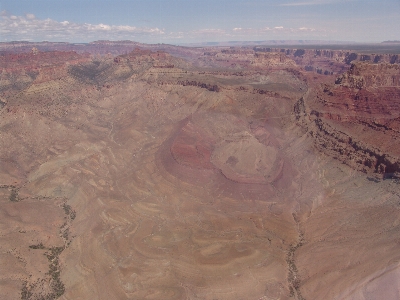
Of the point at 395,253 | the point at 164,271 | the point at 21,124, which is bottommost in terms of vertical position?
the point at 164,271

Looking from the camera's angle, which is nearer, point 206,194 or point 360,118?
point 206,194

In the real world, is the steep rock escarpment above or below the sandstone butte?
above

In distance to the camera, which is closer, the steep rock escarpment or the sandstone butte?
the sandstone butte

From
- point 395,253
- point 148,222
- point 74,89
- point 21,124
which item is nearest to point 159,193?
point 148,222

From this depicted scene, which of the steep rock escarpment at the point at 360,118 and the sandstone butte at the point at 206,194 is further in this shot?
the steep rock escarpment at the point at 360,118

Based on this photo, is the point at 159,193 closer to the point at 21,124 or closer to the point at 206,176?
the point at 206,176

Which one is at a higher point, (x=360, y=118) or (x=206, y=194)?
(x=360, y=118)

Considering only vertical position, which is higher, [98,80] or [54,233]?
[98,80]

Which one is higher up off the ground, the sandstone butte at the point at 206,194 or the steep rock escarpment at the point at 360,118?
the steep rock escarpment at the point at 360,118
